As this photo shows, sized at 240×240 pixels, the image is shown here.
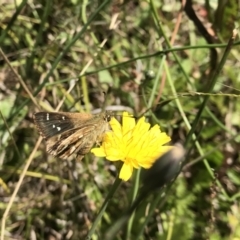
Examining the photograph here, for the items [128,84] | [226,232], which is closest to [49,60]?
[128,84]

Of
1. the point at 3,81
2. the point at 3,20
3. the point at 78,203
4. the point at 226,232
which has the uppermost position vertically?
the point at 3,20

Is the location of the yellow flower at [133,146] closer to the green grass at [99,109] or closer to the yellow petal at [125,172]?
the yellow petal at [125,172]

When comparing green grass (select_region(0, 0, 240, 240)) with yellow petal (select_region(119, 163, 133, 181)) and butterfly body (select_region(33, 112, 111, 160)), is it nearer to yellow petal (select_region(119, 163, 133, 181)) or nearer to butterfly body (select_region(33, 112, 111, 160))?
butterfly body (select_region(33, 112, 111, 160))

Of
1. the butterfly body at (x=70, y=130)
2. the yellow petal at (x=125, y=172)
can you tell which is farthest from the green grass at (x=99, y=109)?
the yellow petal at (x=125, y=172)

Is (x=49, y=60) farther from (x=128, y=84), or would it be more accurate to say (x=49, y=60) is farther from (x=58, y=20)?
(x=128, y=84)

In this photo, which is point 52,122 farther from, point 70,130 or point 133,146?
point 133,146

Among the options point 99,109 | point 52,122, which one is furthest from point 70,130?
point 99,109
